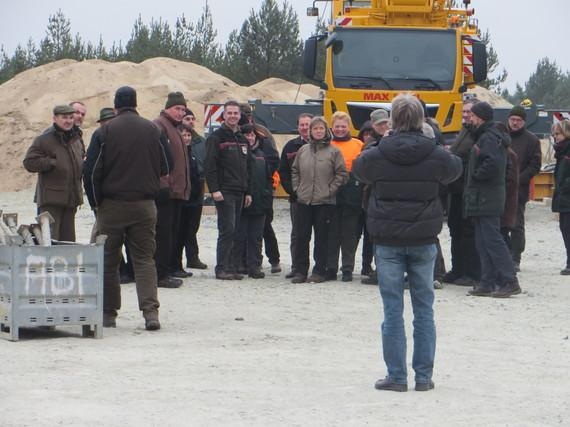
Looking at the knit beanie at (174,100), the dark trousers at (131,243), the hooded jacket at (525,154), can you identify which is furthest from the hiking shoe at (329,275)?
the dark trousers at (131,243)

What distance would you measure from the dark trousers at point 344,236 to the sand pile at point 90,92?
838 inches

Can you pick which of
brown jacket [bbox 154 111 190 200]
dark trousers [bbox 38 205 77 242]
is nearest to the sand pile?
brown jacket [bbox 154 111 190 200]

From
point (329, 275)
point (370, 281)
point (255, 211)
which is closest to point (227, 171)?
point (255, 211)

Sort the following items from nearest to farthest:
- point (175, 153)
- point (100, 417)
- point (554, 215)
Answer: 1. point (100, 417)
2. point (175, 153)
3. point (554, 215)

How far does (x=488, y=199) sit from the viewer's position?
1378cm

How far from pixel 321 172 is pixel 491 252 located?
212 cm

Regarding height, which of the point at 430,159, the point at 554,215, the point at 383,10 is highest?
the point at 383,10

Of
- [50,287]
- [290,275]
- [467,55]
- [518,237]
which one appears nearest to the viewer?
[50,287]

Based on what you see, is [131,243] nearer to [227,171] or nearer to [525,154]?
[227,171]

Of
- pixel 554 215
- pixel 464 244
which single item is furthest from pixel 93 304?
pixel 554 215

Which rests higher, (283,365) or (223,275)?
(283,365)

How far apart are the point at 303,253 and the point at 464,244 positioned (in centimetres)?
174

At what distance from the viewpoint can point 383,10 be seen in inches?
867

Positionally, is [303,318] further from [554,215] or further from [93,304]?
[554,215]
